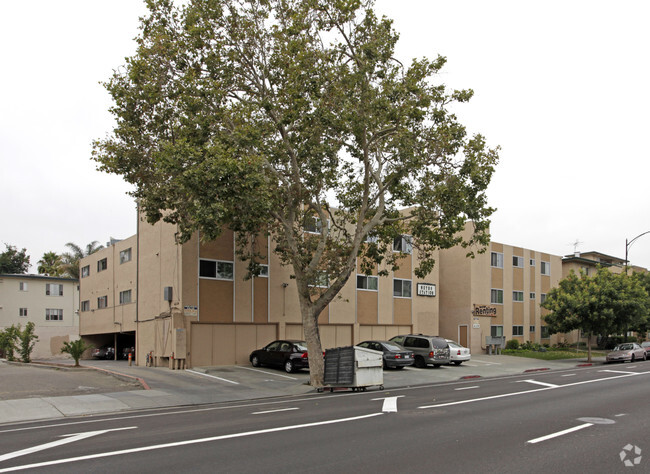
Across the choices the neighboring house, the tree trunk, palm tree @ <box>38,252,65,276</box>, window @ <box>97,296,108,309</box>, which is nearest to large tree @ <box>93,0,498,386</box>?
the tree trunk

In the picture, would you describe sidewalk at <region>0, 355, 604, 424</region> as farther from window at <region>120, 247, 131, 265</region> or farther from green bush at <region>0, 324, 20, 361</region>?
green bush at <region>0, 324, 20, 361</region>

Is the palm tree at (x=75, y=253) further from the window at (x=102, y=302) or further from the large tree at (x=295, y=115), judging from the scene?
the large tree at (x=295, y=115)

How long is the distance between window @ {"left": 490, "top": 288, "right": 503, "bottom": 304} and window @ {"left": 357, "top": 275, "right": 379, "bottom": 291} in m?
12.4

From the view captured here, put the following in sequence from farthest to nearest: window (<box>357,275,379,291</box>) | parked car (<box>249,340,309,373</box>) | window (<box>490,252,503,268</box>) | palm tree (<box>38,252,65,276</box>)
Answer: palm tree (<box>38,252,65,276</box>)
window (<box>490,252,503,268</box>)
window (<box>357,275,379,291</box>)
parked car (<box>249,340,309,373</box>)

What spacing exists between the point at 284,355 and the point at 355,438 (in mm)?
15403

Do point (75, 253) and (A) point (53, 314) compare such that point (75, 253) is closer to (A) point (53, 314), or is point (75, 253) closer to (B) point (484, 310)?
(A) point (53, 314)

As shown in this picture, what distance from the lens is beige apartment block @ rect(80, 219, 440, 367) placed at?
2498 cm

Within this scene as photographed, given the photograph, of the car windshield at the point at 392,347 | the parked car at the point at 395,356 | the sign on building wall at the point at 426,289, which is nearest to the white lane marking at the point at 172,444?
the parked car at the point at 395,356

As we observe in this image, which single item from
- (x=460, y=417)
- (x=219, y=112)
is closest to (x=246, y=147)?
(x=219, y=112)

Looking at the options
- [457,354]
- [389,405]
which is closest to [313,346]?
[389,405]

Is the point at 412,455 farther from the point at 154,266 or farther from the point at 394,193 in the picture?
the point at 154,266

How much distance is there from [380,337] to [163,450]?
25.3 metres

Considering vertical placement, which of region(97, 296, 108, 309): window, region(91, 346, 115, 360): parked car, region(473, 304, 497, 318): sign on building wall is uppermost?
region(97, 296, 108, 309): window

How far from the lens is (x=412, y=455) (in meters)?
8.01
